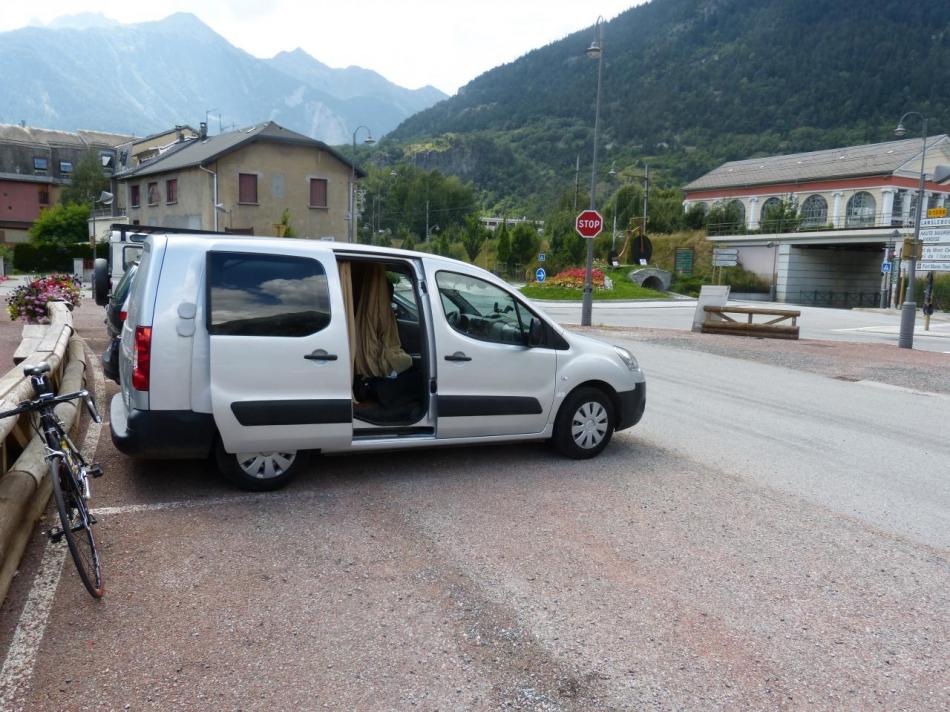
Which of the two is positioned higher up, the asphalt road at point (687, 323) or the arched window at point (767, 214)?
the arched window at point (767, 214)

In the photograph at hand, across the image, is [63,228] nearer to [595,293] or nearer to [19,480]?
[595,293]

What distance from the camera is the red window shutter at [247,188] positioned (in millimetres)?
45969

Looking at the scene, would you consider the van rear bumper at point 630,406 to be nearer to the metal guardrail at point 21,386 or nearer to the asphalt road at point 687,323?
the metal guardrail at point 21,386

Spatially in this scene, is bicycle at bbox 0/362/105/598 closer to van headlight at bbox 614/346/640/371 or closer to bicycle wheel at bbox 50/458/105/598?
bicycle wheel at bbox 50/458/105/598

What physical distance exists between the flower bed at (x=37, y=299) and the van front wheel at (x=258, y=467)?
10.8 m

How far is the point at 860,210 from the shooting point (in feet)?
212

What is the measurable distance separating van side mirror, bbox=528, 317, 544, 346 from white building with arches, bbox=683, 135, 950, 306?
5615cm

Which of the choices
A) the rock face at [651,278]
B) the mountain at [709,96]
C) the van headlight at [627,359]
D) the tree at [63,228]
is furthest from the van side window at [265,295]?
the mountain at [709,96]

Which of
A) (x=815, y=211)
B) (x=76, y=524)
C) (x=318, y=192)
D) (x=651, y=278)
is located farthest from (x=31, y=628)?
(x=815, y=211)

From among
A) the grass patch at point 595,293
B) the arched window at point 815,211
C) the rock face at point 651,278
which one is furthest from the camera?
the arched window at point 815,211

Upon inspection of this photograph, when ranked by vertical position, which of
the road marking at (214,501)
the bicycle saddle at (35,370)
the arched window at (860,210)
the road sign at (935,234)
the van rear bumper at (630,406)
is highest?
the arched window at (860,210)

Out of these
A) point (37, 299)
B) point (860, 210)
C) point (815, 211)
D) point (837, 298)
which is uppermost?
point (815, 211)

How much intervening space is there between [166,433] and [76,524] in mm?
1159

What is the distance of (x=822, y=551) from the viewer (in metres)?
4.80
